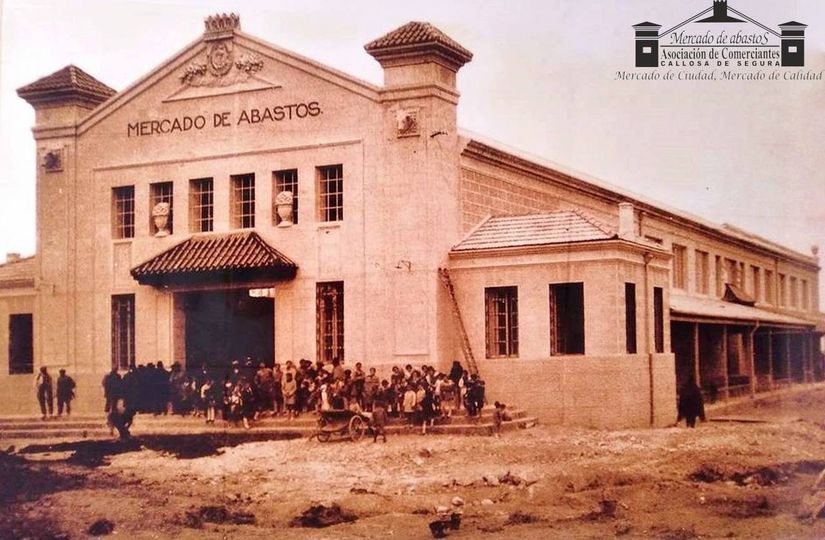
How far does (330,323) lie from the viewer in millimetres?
17266

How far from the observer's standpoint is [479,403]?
641 inches

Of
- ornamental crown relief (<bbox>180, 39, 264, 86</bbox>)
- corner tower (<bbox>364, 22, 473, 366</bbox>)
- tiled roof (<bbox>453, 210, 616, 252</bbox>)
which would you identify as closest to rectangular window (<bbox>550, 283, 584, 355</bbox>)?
tiled roof (<bbox>453, 210, 616, 252</bbox>)

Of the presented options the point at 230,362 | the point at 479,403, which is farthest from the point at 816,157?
the point at 230,362

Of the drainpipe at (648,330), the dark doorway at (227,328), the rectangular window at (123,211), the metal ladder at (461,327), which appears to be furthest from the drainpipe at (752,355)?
the rectangular window at (123,211)

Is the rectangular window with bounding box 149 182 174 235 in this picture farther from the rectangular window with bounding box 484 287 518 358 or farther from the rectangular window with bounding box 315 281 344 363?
the rectangular window with bounding box 484 287 518 358

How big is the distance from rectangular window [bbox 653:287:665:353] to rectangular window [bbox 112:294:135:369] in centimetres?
841

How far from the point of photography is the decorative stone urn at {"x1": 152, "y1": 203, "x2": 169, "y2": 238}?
1797cm

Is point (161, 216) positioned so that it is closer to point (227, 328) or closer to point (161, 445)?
point (227, 328)

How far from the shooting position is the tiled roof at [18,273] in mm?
17156

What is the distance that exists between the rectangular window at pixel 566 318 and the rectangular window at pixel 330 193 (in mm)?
3634

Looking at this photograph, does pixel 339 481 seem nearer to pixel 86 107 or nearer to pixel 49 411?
pixel 49 411

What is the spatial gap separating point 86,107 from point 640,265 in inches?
363

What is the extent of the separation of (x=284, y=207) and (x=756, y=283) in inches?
477

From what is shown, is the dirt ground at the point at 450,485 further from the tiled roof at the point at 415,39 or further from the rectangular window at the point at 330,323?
the tiled roof at the point at 415,39
